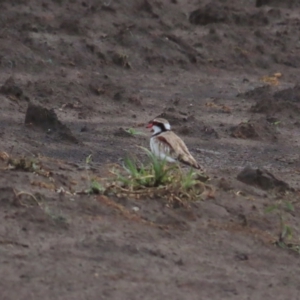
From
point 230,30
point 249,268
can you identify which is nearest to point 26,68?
point 230,30

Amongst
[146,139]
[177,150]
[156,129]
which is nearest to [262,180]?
[177,150]

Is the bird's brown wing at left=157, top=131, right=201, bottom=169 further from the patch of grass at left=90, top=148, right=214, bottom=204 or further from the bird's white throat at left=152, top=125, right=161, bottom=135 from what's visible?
the patch of grass at left=90, top=148, right=214, bottom=204

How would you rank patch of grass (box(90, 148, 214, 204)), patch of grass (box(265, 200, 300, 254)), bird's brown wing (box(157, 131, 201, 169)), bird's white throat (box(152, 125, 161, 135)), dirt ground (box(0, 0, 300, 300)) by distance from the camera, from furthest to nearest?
1. bird's white throat (box(152, 125, 161, 135))
2. bird's brown wing (box(157, 131, 201, 169))
3. patch of grass (box(90, 148, 214, 204))
4. patch of grass (box(265, 200, 300, 254))
5. dirt ground (box(0, 0, 300, 300))

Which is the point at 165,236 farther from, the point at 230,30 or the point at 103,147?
the point at 230,30

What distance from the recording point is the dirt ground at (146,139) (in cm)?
653

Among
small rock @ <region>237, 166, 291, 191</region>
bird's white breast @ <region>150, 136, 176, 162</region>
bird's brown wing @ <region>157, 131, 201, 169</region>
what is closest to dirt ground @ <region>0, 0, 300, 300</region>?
small rock @ <region>237, 166, 291, 191</region>

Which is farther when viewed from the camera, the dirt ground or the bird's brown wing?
the bird's brown wing

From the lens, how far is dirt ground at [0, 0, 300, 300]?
21.4ft

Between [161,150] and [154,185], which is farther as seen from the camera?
[161,150]

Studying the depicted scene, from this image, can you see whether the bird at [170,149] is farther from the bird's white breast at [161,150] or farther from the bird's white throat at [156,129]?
the bird's white throat at [156,129]

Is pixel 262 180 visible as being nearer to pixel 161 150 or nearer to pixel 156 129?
pixel 161 150

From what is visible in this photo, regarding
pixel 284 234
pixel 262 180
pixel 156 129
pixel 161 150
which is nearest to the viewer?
pixel 284 234

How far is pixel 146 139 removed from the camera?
11539 mm

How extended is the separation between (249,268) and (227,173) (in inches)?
123
